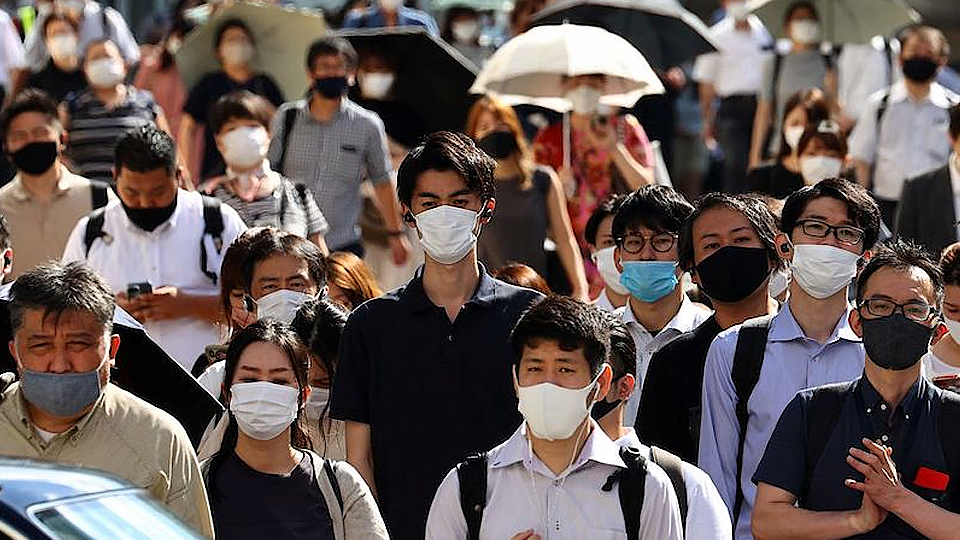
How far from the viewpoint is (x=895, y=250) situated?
6.56 m

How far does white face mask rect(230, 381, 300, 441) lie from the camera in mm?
6598

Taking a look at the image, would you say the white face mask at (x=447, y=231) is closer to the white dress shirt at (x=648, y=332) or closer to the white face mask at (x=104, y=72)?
the white dress shirt at (x=648, y=332)

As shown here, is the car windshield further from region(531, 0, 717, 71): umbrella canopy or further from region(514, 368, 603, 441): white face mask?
region(531, 0, 717, 71): umbrella canopy

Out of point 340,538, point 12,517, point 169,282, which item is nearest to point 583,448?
point 340,538

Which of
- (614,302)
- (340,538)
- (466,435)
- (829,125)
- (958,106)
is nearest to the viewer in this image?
(340,538)

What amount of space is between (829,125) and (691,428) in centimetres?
562

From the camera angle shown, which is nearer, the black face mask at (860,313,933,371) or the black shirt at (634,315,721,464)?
the black face mask at (860,313,933,371)

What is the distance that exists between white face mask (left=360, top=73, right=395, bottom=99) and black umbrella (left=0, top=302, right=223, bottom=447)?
23.4 feet

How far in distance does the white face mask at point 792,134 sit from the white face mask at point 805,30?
2.35 m

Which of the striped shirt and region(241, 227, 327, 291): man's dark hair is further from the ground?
the striped shirt

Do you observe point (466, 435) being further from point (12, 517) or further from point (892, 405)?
point (12, 517)

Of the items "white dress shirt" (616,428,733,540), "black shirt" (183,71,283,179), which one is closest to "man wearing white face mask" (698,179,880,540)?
"white dress shirt" (616,428,733,540)

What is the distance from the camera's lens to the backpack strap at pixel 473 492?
5.84 m

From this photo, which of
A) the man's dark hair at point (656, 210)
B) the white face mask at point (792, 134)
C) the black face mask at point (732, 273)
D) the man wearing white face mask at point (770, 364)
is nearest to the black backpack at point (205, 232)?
the man's dark hair at point (656, 210)
